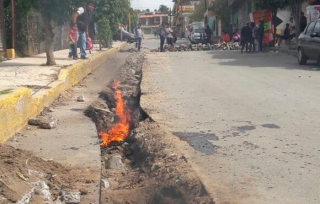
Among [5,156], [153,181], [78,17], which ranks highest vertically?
[78,17]

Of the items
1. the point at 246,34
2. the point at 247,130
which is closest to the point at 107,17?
the point at 246,34

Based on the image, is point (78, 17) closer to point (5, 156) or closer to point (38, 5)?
point (38, 5)

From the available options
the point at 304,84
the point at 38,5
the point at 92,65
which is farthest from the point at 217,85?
the point at 92,65

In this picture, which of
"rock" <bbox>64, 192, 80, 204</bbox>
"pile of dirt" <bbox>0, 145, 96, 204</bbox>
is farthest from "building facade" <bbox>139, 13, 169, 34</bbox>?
"rock" <bbox>64, 192, 80, 204</bbox>

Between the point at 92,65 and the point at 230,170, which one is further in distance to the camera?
the point at 92,65

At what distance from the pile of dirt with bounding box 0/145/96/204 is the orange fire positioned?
2118 millimetres

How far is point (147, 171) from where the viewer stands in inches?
223

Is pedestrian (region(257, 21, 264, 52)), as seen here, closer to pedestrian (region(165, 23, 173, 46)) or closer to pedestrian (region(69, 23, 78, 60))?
pedestrian (region(165, 23, 173, 46))

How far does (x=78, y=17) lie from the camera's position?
17.5 metres

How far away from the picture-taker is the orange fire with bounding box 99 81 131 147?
772 centimetres

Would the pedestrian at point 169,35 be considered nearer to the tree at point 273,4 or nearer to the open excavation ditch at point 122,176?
the tree at point 273,4

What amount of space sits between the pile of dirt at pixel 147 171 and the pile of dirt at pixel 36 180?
0.91 feet

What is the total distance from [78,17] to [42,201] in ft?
45.1

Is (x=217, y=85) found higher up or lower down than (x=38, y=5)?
lower down
